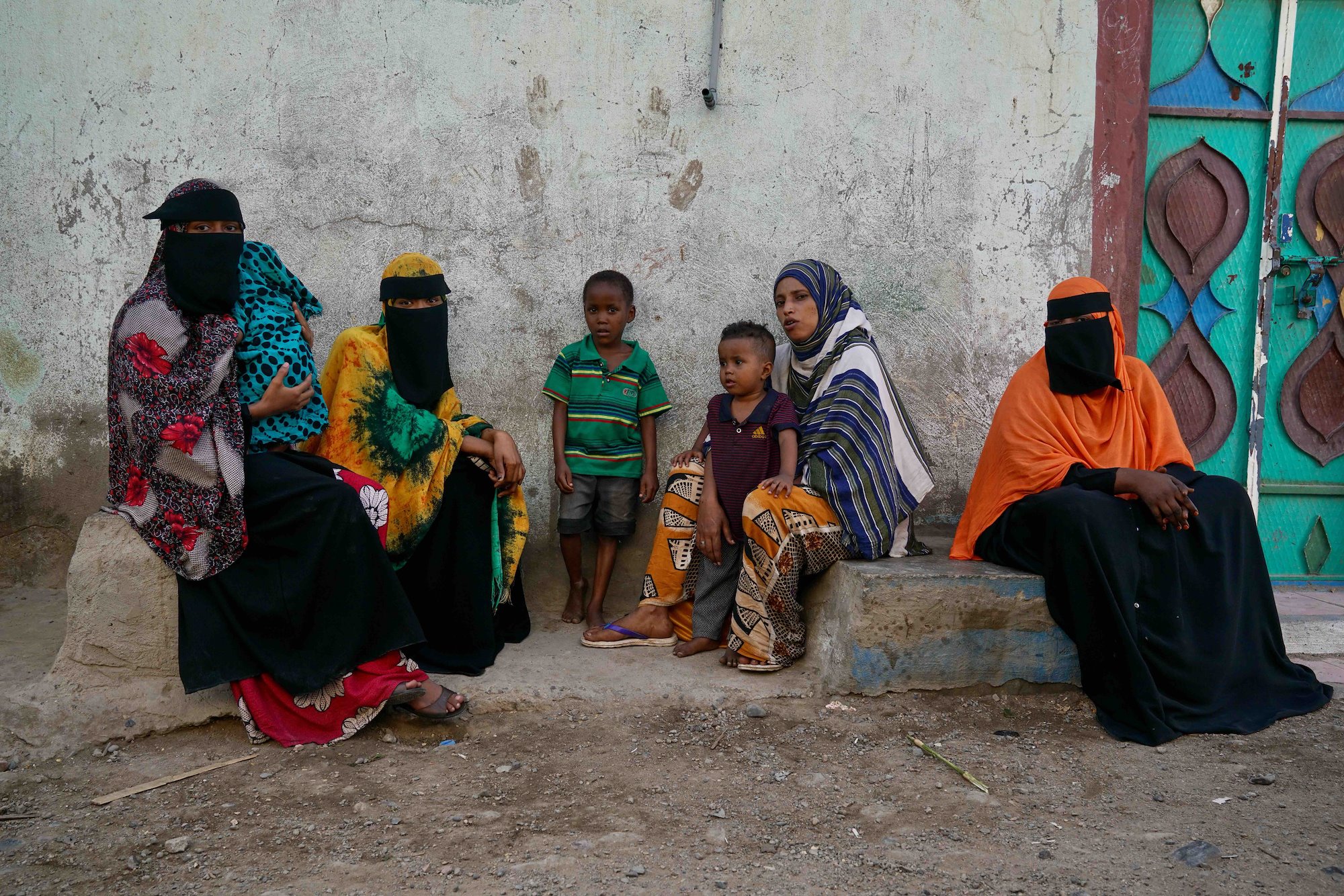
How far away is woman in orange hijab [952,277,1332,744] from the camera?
315 centimetres

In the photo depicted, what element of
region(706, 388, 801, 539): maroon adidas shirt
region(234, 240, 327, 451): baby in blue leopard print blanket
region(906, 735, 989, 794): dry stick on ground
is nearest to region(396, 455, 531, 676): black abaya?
region(234, 240, 327, 451): baby in blue leopard print blanket

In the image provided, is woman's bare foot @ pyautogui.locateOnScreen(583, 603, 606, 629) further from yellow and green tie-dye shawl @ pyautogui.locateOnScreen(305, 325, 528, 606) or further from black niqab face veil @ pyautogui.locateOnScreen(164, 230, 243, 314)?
black niqab face veil @ pyautogui.locateOnScreen(164, 230, 243, 314)

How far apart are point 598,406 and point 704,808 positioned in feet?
5.82

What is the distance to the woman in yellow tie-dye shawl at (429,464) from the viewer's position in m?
3.37

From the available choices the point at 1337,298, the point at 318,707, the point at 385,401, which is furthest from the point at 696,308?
the point at 1337,298

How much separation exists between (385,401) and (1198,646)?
115 inches

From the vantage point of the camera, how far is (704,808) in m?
2.56

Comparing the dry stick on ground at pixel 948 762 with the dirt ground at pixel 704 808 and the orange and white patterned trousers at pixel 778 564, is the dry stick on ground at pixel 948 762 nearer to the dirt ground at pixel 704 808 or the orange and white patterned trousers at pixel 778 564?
the dirt ground at pixel 704 808

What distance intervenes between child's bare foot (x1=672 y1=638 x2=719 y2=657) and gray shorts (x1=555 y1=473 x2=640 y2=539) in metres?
0.56

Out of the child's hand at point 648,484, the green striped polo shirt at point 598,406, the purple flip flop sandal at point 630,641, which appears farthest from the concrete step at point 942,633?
the green striped polo shirt at point 598,406

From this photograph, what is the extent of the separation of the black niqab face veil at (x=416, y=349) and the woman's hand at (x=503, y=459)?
0.94 feet

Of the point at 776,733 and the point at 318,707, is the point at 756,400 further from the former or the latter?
the point at 318,707

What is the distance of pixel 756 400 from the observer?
11.8 ft

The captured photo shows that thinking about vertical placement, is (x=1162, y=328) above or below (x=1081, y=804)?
above
